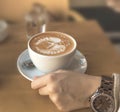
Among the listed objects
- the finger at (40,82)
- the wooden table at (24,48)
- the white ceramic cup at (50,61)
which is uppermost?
the white ceramic cup at (50,61)

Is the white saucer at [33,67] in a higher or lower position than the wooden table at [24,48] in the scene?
higher

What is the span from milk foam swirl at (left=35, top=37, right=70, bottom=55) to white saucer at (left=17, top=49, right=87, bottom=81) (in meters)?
0.06

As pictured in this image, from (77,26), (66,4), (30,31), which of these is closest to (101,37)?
(77,26)

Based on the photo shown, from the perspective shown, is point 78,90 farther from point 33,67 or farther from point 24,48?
point 24,48

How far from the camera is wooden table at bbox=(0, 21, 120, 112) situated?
2.19 feet

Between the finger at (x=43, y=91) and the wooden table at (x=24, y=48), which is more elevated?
the finger at (x=43, y=91)

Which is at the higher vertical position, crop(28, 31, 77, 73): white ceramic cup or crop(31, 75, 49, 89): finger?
crop(28, 31, 77, 73): white ceramic cup

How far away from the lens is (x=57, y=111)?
0.65 m

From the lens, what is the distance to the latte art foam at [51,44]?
2.31 ft

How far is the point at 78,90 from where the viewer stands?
681 millimetres

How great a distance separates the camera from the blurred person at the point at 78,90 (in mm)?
663

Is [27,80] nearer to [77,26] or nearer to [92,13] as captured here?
[77,26]

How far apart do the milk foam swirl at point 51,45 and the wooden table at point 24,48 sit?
95 millimetres

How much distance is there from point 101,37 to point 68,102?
351 millimetres
